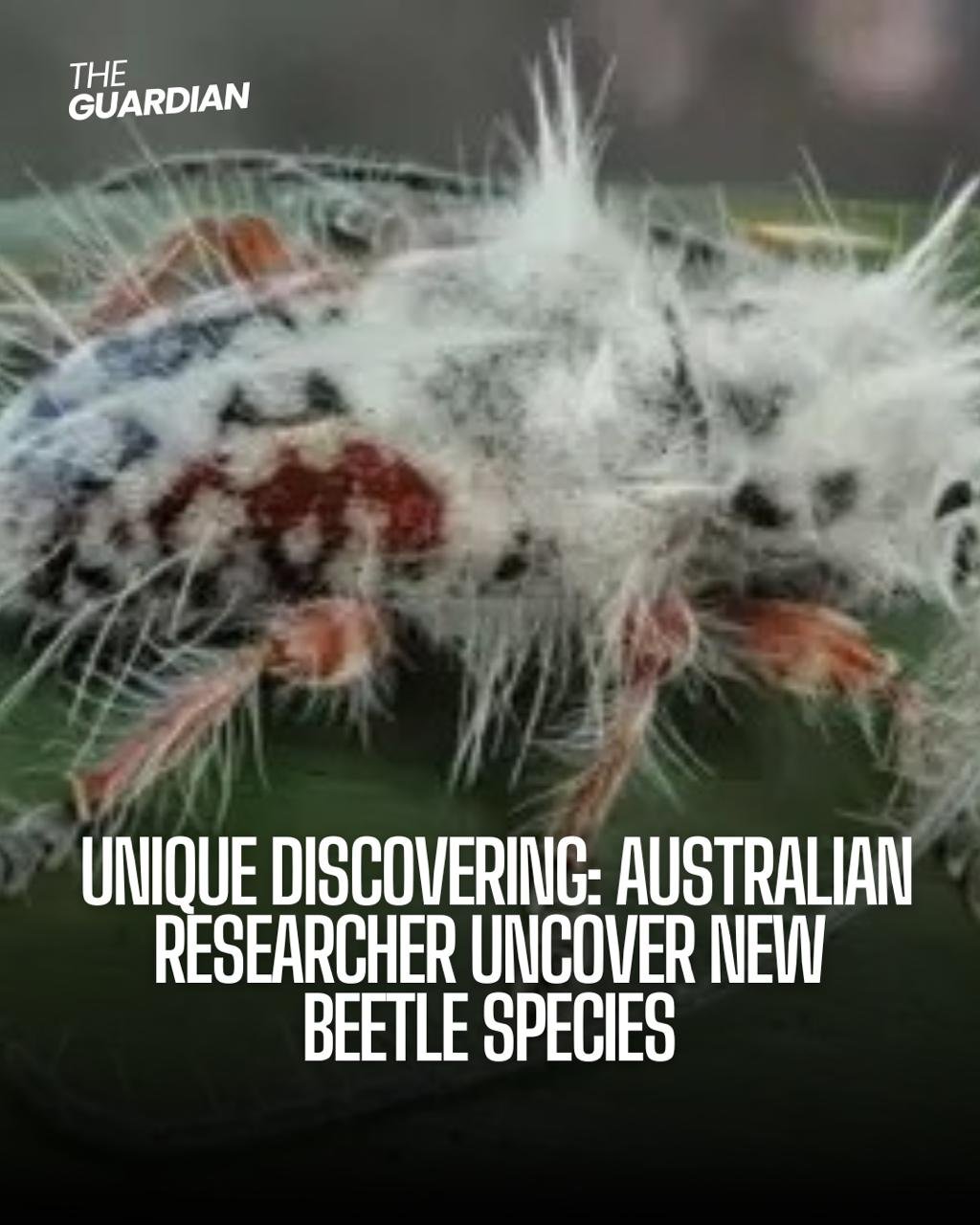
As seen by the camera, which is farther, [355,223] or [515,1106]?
[355,223]

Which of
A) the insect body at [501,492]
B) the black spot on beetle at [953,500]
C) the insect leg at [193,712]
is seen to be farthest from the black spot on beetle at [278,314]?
the black spot on beetle at [953,500]

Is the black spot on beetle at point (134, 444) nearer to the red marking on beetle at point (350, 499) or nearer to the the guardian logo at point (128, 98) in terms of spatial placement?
the red marking on beetle at point (350, 499)

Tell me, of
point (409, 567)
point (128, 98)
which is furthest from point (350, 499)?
point (128, 98)

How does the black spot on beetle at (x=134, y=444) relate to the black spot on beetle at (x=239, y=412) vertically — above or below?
below

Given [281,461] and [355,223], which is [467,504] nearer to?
[281,461]

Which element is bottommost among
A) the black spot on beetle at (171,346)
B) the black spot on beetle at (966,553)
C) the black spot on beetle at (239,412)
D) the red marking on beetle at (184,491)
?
the black spot on beetle at (966,553)

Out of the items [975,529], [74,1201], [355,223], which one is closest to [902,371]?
[975,529]
